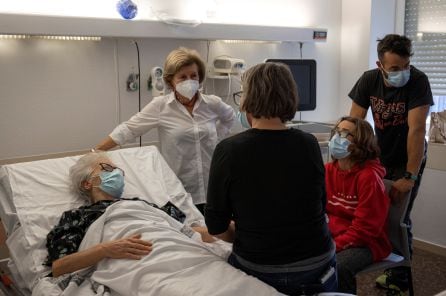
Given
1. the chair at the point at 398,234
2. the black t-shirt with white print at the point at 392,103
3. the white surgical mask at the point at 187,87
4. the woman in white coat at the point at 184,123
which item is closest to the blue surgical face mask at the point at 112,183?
the woman in white coat at the point at 184,123

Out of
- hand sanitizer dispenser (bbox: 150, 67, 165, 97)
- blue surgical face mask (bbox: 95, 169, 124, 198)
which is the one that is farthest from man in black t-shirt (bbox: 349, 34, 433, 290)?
blue surgical face mask (bbox: 95, 169, 124, 198)

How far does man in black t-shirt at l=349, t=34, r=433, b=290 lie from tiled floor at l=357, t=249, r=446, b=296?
66 cm

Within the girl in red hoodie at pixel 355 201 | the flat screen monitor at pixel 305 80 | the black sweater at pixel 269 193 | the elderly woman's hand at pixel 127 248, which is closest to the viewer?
the black sweater at pixel 269 193

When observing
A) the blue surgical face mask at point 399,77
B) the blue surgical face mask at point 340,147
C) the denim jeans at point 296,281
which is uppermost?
the blue surgical face mask at point 399,77

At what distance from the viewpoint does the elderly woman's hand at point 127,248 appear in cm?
173

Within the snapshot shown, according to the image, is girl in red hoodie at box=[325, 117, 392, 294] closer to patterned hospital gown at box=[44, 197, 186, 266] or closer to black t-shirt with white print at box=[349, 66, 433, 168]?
black t-shirt with white print at box=[349, 66, 433, 168]

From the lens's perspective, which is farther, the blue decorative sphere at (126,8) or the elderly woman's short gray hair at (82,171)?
the blue decorative sphere at (126,8)

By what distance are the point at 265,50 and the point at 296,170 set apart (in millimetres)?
2555

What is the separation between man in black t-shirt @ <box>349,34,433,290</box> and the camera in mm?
2396

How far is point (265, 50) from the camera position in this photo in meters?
3.85

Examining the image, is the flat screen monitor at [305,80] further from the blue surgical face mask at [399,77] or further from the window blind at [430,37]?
the blue surgical face mask at [399,77]

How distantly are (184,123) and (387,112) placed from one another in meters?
1.07

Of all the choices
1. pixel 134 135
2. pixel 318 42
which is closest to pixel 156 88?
pixel 134 135

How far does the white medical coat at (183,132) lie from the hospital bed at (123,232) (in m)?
0.09
